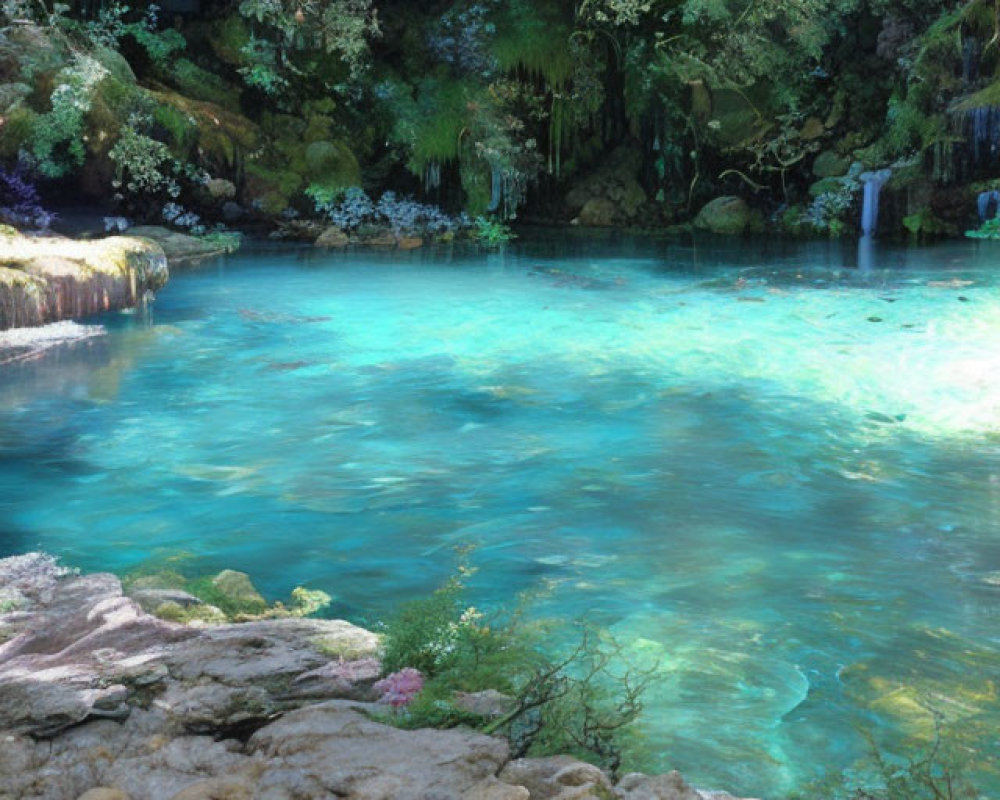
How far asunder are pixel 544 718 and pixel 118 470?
4.29 m

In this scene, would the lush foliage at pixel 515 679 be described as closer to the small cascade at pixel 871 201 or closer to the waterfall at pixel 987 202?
the waterfall at pixel 987 202

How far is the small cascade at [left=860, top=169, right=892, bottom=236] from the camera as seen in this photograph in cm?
1980

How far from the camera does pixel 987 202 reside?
18.5m

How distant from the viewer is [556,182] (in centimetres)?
2286

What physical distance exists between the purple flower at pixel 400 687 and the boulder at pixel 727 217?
1791 cm

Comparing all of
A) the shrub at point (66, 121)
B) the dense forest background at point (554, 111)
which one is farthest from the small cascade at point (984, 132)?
the shrub at point (66, 121)

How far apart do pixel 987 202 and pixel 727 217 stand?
15.5 ft

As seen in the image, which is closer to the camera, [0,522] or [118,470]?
[0,522]

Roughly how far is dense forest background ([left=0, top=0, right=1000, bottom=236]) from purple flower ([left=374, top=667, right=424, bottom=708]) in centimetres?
A: 1617

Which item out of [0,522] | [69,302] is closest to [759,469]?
[0,522]

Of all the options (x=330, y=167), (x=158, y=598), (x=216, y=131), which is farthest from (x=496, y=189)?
(x=158, y=598)

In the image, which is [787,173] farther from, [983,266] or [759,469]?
[759,469]

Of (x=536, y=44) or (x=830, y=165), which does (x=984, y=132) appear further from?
(x=536, y=44)

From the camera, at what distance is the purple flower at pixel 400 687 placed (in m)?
3.77
